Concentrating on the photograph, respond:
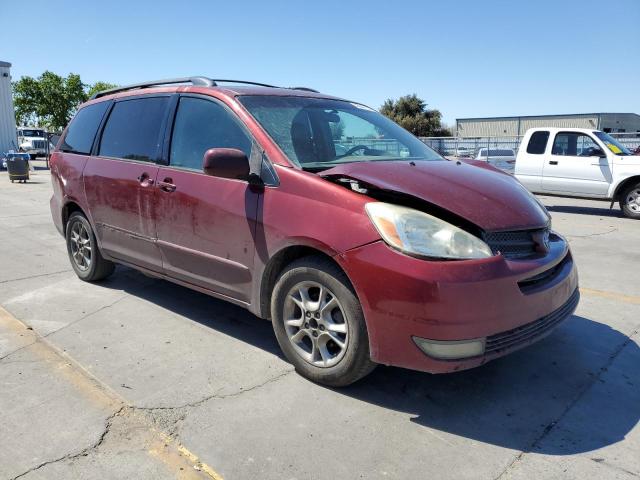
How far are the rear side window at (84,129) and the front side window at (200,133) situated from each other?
1455 millimetres

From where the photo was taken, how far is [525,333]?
280cm

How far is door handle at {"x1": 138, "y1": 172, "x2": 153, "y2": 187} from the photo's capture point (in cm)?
403

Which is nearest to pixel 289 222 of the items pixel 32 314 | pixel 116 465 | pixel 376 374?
pixel 376 374

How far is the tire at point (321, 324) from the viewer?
2826 millimetres

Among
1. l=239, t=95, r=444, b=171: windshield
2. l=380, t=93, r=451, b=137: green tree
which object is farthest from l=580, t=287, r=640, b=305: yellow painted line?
l=380, t=93, r=451, b=137: green tree

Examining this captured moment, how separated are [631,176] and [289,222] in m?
9.75

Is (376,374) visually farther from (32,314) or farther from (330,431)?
(32,314)

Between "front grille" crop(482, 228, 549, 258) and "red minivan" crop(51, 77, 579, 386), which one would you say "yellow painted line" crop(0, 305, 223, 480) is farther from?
"front grille" crop(482, 228, 549, 258)

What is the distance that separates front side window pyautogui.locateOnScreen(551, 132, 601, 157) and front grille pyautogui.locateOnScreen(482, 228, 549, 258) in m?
9.17

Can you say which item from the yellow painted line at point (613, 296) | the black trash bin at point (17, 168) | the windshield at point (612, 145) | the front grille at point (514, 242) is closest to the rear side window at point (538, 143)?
the windshield at point (612, 145)

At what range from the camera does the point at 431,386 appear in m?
3.11

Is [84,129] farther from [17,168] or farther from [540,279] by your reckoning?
[17,168]

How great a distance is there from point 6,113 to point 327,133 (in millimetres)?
30960

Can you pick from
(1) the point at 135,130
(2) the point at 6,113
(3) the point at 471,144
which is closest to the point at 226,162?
(1) the point at 135,130
